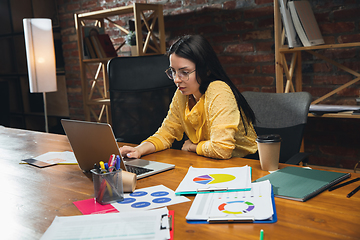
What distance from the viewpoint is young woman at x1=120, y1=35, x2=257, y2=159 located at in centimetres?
139

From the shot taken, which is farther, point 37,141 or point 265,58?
point 265,58

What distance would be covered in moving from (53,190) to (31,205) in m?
0.12

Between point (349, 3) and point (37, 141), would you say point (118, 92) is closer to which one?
point (37, 141)

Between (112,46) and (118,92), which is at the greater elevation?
(112,46)

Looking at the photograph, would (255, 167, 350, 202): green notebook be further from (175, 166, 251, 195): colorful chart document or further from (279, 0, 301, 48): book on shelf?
(279, 0, 301, 48): book on shelf

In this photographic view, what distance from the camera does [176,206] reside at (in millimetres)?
855

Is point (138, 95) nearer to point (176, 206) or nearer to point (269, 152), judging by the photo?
point (269, 152)

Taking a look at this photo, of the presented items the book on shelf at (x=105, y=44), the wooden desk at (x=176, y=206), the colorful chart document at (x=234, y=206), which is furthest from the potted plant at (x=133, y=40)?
the colorful chart document at (x=234, y=206)

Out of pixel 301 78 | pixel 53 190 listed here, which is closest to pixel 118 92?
pixel 53 190

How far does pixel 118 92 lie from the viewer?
80.3 inches

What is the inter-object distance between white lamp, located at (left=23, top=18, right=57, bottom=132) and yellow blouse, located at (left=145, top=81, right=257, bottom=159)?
5.51 feet

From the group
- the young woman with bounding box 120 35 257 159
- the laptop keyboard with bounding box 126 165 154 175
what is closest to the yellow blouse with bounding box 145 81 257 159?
the young woman with bounding box 120 35 257 159

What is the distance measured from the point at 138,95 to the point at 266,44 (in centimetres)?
113

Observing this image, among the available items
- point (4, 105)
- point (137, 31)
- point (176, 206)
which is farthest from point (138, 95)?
point (4, 105)
